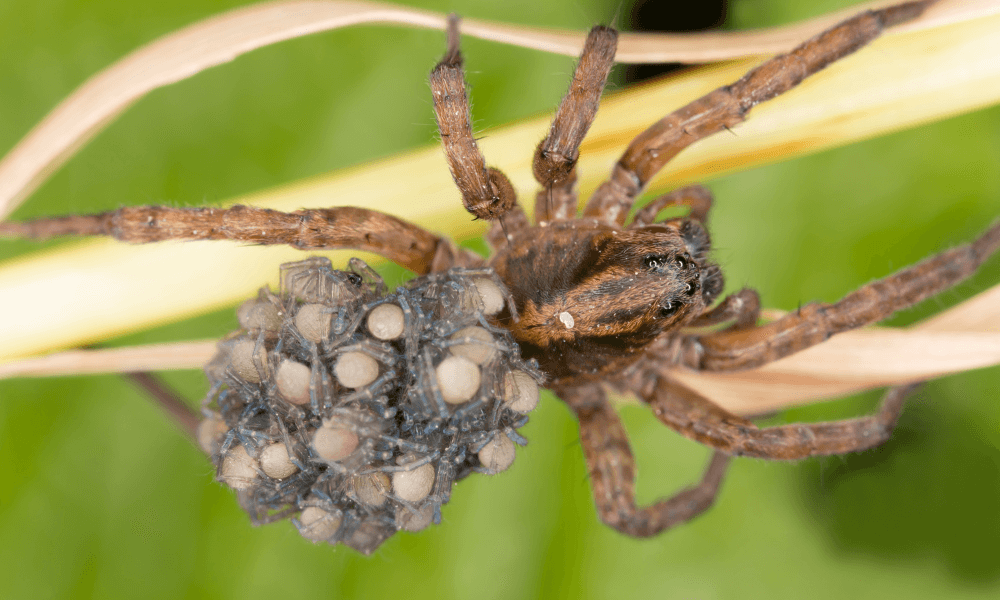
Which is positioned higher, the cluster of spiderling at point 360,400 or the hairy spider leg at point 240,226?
the hairy spider leg at point 240,226

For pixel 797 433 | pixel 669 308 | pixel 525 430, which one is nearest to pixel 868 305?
pixel 797 433

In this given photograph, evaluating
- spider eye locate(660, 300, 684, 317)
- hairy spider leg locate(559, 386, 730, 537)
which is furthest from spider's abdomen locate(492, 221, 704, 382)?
hairy spider leg locate(559, 386, 730, 537)

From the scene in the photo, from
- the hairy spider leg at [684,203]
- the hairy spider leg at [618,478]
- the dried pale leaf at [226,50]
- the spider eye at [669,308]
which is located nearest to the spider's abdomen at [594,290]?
the spider eye at [669,308]

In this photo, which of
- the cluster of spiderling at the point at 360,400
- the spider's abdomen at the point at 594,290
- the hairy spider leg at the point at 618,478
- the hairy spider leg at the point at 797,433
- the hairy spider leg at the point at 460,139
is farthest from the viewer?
the hairy spider leg at the point at 618,478

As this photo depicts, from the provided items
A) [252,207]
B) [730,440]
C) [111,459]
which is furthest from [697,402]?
[111,459]

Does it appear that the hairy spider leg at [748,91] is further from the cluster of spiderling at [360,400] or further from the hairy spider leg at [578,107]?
the cluster of spiderling at [360,400]

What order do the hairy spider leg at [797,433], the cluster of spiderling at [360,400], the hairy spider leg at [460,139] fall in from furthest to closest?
the hairy spider leg at [797,433] < the hairy spider leg at [460,139] < the cluster of spiderling at [360,400]
